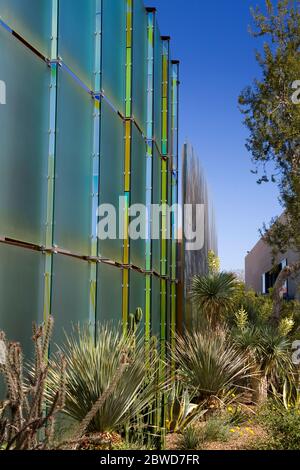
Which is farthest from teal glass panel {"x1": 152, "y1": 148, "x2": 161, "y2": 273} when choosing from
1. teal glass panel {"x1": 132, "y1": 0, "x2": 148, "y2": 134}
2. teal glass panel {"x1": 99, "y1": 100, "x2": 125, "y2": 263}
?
teal glass panel {"x1": 99, "y1": 100, "x2": 125, "y2": 263}

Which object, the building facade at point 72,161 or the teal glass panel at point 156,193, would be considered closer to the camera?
the building facade at point 72,161

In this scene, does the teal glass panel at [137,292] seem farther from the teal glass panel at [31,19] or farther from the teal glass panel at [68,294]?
the teal glass panel at [31,19]

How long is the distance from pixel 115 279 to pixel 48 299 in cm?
281

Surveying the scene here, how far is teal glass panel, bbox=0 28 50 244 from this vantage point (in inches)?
264

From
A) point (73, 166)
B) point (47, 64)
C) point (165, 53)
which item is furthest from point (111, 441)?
point (165, 53)

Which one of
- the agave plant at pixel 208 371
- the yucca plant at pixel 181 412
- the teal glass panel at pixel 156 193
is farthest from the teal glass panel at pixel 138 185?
the yucca plant at pixel 181 412

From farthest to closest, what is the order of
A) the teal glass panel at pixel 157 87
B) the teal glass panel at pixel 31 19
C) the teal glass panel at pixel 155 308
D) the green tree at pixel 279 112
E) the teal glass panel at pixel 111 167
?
1. the green tree at pixel 279 112
2. the teal glass panel at pixel 157 87
3. the teal glass panel at pixel 155 308
4. the teal glass panel at pixel 111 167
5. the teal glass panel at pixel 31 19

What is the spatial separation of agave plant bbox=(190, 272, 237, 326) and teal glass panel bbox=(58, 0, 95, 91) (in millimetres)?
7965

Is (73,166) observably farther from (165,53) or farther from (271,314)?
(271,314)

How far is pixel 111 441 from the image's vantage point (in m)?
6.95

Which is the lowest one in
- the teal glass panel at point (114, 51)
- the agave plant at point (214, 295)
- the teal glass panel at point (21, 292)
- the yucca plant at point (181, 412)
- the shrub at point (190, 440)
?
the shrub at point (190, 440)

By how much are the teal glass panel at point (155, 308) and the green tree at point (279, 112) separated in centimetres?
508

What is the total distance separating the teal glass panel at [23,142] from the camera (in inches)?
264

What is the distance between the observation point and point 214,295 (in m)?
16.0
